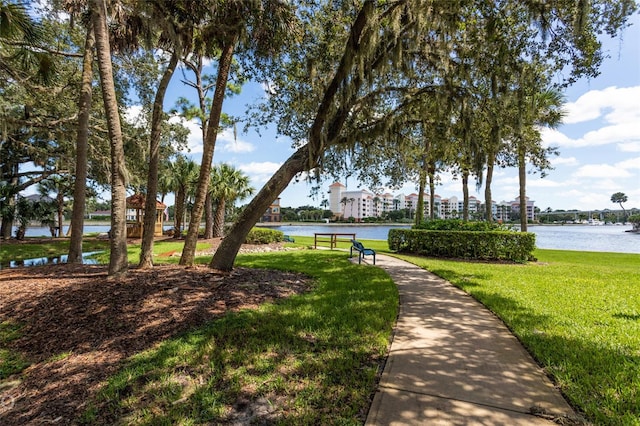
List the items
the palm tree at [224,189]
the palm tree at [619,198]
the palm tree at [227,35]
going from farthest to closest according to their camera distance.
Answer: the palm tree at [619,198], the palm tree at [224,189], the palm tree at [227,35]

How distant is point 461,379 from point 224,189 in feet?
55.1

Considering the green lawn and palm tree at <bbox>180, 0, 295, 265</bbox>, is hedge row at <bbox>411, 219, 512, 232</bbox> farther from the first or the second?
palm tree at <bbox>180, 0, 295, 265</bbox>

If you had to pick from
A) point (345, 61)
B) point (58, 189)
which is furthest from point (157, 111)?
point (58, 189)

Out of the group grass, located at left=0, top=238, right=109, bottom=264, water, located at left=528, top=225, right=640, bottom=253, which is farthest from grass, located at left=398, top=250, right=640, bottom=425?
water, located at left=528, top=225, right=640, bottom=253

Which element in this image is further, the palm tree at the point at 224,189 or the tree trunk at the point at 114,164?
the palm tree at the point at 224,189

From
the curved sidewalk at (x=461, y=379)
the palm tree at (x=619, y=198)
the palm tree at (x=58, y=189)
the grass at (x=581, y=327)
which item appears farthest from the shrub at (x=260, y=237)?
the palm tree at (x=619, y=198)

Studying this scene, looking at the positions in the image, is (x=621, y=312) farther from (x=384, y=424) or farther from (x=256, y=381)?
(x=256, y=381)

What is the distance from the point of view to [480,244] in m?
10.9

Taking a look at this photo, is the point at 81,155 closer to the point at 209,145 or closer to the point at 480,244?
the point at 209,145

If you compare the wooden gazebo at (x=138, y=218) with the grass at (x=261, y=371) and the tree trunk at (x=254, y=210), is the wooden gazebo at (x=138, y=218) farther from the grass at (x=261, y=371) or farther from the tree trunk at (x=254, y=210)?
the grass at (x=261, y=371)

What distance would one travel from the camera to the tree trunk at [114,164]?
5078 millimetres

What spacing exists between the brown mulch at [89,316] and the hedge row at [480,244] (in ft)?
24.6

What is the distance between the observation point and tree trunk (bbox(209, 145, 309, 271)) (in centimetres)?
621

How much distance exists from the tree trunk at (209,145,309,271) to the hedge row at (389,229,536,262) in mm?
7711
